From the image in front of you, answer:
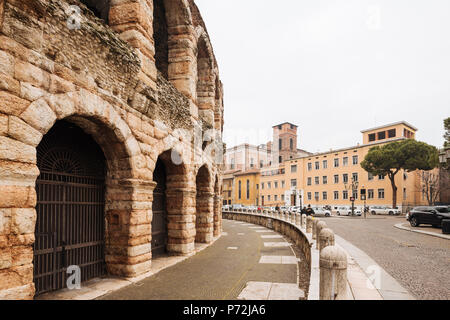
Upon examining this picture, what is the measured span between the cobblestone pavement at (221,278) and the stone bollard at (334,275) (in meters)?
2.17

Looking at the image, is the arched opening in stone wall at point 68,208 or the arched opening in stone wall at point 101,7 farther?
the arched opening in stone wall at point 101,7

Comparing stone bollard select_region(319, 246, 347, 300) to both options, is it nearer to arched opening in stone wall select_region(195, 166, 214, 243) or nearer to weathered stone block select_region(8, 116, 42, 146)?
weathered stone block select_region(8, 116, 42, 146)

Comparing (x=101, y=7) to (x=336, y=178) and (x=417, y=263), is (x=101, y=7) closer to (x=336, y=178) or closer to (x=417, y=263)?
(x=417, y=263)

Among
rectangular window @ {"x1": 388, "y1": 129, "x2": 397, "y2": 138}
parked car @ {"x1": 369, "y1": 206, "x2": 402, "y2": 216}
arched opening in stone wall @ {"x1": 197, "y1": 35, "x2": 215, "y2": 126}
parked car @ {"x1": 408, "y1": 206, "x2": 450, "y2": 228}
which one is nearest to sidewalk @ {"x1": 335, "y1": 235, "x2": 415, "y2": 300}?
arched opening in stone wall @ {"x1": 197, "y1": 35, "x2": 215, "y2": 126}

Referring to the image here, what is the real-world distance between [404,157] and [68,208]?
37.5 m

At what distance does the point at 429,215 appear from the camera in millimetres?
16406

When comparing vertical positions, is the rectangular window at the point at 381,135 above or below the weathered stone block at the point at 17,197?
above

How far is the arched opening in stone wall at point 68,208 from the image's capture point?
511cm

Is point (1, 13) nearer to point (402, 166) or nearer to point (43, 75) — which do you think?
point (43, 75)

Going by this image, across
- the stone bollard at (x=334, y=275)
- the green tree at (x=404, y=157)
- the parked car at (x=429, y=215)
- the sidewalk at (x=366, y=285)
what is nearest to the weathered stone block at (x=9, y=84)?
the stone bollard at (x=334, y=275)

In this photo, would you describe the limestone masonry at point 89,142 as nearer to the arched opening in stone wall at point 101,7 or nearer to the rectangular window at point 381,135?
the arched opening in stone wall at point 101,7

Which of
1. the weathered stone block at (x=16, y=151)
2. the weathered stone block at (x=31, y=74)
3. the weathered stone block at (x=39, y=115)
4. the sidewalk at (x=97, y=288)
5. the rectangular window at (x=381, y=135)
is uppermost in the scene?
the rectangular window at (x=381, y=135)

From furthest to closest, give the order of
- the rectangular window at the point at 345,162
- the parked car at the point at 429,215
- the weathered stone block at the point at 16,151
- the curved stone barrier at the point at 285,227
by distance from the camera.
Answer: the rectangular window at the point at 345,162 → the parked car at the point at 429,215 → the curved stone barrier at the point at 285,227 → the weathered stone block at the point at 16,151
